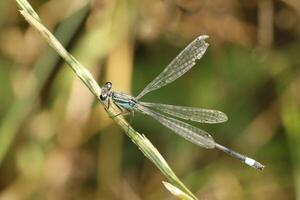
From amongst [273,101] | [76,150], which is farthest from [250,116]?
[76,150]

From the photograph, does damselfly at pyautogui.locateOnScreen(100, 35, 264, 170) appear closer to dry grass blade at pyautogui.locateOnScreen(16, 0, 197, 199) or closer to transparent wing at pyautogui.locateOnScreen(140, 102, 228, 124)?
transparent wing at pyautogui.locateOnScreen(140, 102, 228, 124)

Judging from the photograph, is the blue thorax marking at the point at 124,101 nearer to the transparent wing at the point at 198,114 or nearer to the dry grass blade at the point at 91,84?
the transparent wing at the point at 198,114

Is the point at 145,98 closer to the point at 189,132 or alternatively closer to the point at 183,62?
the point at 183,62

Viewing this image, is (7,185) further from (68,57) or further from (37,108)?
(68,57)

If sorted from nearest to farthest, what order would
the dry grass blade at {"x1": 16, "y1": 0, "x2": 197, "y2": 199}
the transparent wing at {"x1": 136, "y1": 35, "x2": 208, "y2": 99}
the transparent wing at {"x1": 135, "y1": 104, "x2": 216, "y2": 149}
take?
the dry grass blade at {"x1": 16, "y1": 0, "x2": 197, "y2": 199} < the transparent wing at {"x1": 135, "y1": 104, "x2": 216, "y2": 149} < the transparent wing at {"x1": 136, "y1": 35, "x2": 208, "y2": 99}

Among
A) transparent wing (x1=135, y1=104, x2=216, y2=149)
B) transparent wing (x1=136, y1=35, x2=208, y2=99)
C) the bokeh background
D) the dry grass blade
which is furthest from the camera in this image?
the bokeh background

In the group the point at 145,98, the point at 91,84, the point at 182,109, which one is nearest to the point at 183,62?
the point at 182,109

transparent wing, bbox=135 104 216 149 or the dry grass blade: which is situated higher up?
the dry grass blade

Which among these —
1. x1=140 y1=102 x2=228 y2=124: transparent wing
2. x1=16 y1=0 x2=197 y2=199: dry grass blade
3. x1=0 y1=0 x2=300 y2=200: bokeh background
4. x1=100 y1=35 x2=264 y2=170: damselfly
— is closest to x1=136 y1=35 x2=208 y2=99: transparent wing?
x1=100 y1=35 x2=264 y2=170: damselfly
